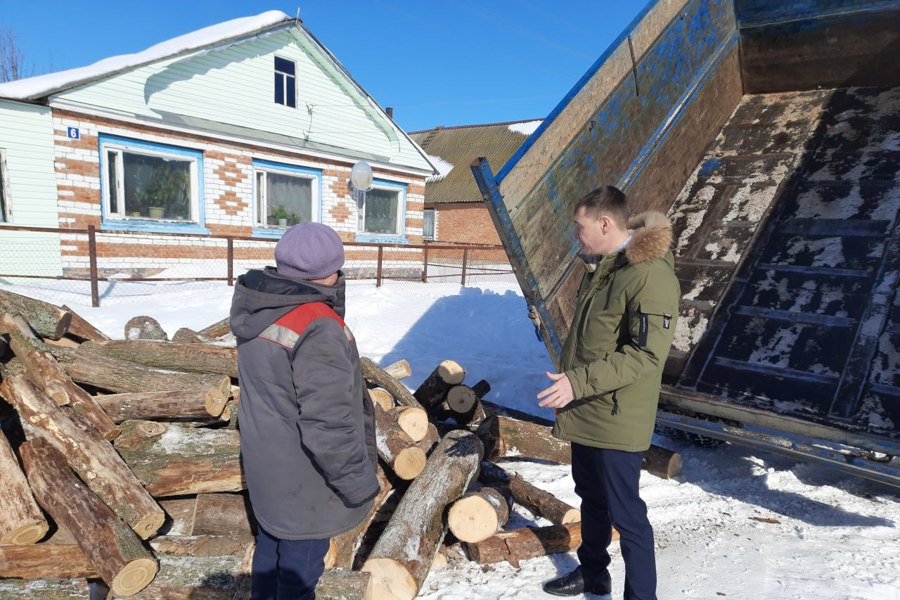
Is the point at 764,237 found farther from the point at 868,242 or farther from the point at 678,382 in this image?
the point at 678,382

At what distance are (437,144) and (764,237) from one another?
2605 centimetres

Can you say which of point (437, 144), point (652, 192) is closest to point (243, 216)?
point (652, 192)

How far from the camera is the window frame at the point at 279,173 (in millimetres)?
11742

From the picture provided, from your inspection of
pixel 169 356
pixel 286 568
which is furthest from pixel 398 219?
pixel 286 568

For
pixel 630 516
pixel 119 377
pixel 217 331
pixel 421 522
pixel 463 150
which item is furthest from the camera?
pixel 463 150

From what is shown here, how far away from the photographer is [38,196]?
9164 mm

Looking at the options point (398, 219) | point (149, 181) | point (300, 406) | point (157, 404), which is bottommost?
point (157, 404)

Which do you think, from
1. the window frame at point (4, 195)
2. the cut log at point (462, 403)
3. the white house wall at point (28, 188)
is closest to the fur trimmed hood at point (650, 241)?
the cut log at point (462, 403)

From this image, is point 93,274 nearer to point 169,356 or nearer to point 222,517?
point 169,356

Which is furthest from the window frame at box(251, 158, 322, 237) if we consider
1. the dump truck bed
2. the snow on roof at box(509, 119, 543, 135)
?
the snow on roof at box(509, 119, 543, 135)

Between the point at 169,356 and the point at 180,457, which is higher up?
the point at 169,356

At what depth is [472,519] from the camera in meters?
2.83

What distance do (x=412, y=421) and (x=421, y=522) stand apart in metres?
1.00

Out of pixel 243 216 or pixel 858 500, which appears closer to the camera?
pixel 858 500
